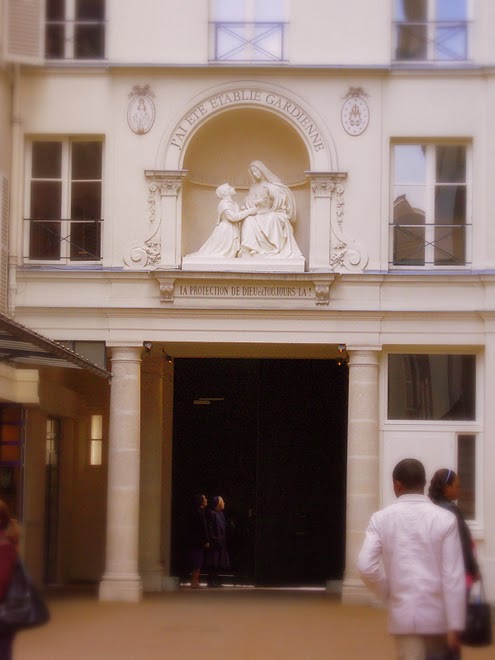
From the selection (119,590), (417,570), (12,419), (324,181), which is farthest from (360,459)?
(417,570)

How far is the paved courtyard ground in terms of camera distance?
1555cm

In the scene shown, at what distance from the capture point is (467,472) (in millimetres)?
22062

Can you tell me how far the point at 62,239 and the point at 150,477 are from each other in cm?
407

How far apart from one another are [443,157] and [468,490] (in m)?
4.88

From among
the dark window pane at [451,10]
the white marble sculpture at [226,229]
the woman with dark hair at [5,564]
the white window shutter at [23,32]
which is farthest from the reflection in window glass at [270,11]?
the woman with dark hair at [5,564]

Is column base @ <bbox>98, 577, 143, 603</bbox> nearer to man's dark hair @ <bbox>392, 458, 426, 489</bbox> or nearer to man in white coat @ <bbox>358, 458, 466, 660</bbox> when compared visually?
man in white coat @ <bbox>358, 458, 466, 660</bbox>

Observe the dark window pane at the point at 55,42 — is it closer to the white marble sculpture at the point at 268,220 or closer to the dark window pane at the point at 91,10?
the dark window pane at the point at 91,10

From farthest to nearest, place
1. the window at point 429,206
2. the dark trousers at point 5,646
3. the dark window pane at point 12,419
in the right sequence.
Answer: the window at point 429,206 → the dark window pane at point 12,419 → the dark trousers at point 5,646

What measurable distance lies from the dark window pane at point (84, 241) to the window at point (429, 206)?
4.37 metres

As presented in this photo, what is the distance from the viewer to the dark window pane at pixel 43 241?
22500 millimetres

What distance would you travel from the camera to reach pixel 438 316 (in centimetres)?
2188

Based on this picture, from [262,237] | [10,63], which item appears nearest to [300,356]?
[262,237]

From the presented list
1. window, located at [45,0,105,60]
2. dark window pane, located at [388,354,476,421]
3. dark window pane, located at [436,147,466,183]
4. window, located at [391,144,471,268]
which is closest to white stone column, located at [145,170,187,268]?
window, located at [45,0,105,60]

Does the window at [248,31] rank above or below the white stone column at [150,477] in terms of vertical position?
above
